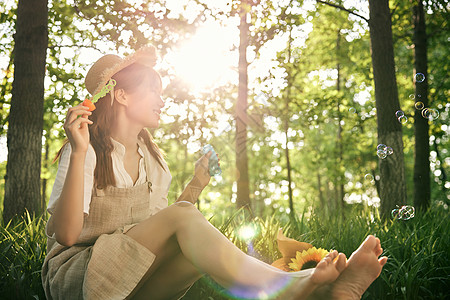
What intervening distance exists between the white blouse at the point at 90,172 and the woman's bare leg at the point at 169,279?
47cm

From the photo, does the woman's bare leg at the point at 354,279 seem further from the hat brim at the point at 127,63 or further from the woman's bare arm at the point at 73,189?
the hat brim at the point at 127,63

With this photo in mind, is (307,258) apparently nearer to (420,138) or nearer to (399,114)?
(399,114)

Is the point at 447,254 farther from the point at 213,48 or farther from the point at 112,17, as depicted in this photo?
the point at 213,48

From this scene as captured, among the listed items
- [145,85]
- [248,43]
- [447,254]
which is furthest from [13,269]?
[248,43]

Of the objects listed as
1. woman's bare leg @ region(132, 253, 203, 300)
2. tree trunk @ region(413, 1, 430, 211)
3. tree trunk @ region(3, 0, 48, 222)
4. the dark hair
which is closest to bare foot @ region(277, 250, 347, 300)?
woman's bare leg @ region(132, 253, 203, 300)

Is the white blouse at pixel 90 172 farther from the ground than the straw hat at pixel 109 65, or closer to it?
closer to it

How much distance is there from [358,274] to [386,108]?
10.2ft

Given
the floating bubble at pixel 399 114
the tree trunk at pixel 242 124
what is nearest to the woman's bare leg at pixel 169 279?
the floating bubble at pixel 399 114

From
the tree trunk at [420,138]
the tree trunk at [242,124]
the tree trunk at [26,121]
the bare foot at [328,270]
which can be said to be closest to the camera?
the bare foot at [328,270]

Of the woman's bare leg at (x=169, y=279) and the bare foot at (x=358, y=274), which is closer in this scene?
the bare foot at (x=358, y=274)

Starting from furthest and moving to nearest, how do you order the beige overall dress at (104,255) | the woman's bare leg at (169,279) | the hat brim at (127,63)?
the hat brim at (127,63) → the woman's bare leg at (169,279) → the beige overall dress at (104,255)

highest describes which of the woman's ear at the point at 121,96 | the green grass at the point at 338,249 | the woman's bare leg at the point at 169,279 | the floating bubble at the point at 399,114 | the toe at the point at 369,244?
the woman's ear at the point at 121,96

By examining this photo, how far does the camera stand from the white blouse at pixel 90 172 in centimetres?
191

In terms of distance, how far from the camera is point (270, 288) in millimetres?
1653
